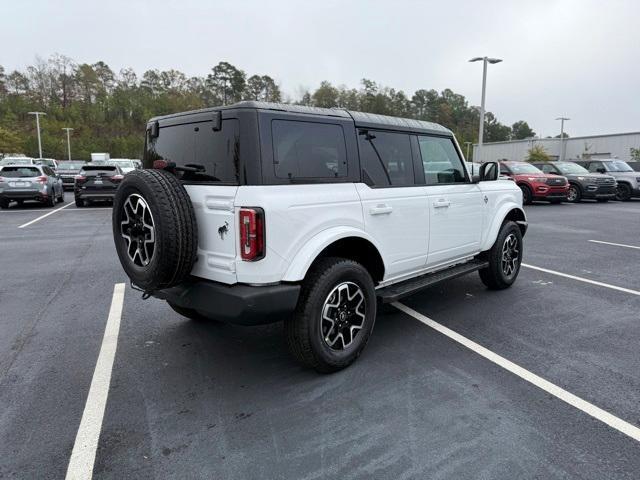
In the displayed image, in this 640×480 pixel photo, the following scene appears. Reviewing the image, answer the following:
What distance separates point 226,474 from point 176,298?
1376 millimetres

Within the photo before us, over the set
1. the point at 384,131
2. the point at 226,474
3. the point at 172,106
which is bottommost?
the point at 226,474

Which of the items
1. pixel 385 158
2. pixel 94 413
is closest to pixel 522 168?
pixel 385 158

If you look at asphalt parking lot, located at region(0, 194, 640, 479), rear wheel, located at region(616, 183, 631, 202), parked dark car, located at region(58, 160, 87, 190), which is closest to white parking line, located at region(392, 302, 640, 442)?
asphalt parking lot, located at region(0, 194, 640, 479)

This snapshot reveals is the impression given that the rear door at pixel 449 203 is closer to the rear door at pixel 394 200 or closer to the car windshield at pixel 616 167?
the rear door at pixel 394 200

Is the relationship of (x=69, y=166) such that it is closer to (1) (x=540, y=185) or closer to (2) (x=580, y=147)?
(1) (x=540, y=185)

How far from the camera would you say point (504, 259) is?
5.58m

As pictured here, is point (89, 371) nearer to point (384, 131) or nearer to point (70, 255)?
point (384, 131)

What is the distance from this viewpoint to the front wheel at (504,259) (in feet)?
17.6

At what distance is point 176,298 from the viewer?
332cm

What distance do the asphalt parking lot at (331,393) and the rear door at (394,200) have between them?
2.58 feet

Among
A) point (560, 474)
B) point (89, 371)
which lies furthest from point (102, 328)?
point (560, 474)

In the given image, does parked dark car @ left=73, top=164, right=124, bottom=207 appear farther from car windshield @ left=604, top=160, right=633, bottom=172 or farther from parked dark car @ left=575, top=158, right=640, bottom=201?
car windshield @ left=604, top=160, right=633, bottom=172

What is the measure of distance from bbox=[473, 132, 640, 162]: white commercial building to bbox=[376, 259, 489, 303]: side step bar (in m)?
31.5

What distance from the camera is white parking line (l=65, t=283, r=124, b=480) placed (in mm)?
2389
